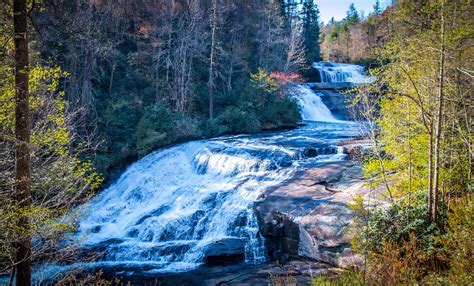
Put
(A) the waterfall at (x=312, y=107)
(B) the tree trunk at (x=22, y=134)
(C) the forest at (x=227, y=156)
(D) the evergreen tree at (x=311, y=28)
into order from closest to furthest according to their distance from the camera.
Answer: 1. (B) the tree trunk at (x=22, y=134)
2. (C) the forest at (x=227, y=156)
3. (A) the waterfall at (x=312, y=107)
4. (D) the evergreen tree at (x=311, y=28)

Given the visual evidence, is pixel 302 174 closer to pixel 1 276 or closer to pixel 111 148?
pixel 1 276

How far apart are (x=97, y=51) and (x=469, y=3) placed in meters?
18.5

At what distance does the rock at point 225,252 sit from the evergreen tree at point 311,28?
110 ft

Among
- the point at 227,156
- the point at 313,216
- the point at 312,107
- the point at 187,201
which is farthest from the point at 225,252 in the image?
the point at 312,107

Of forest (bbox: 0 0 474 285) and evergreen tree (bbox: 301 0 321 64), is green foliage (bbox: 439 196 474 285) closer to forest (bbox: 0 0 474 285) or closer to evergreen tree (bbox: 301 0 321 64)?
forest (bbox: 0 0 474 285)

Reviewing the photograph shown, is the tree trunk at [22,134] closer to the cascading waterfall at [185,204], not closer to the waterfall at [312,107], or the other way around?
the cascading waterfall at [185,204]

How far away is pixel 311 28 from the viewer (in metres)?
42.8

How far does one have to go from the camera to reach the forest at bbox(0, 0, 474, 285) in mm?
6906

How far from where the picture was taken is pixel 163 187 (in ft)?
52.3

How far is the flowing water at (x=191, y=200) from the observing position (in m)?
11.3

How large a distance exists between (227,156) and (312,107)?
48.4ft

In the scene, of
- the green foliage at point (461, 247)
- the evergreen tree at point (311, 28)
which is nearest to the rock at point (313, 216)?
the green foliage at point (461, 247)

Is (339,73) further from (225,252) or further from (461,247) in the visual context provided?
(461,247)

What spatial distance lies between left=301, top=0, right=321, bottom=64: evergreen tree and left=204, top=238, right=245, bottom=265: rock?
110 ft
